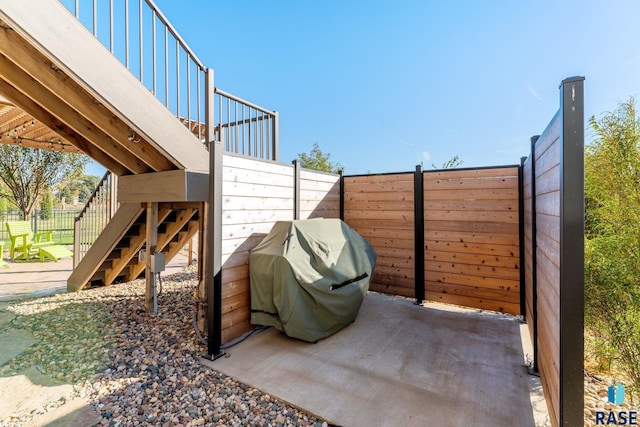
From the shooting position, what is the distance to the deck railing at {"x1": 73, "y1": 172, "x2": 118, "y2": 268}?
4589mm

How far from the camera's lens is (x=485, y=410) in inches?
77.2

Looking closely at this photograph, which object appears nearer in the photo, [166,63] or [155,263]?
[166,63]

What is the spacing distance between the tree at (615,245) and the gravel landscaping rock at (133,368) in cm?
209

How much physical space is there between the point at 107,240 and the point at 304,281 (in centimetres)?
324

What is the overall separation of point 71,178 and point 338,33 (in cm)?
1015

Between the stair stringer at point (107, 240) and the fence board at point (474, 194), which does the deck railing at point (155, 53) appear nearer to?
the stair stringer at point (107, 240)

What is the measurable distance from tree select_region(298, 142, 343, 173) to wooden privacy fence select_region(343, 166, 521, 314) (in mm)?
6563

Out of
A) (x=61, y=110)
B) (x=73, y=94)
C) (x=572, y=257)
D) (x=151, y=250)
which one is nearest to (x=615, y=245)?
(x=572, y=257)

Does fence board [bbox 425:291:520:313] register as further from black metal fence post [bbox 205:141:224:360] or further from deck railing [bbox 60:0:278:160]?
deck railing [bbox 60:0:278:160]

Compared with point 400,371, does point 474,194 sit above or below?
above

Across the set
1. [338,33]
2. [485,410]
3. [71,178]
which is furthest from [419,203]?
[71,178]

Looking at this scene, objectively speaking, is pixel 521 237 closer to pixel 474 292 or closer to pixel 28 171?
pixel 474 292

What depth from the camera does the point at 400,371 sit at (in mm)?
2438

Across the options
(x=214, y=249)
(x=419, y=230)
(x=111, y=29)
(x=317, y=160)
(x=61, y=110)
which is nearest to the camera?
(x=111, y=29)
